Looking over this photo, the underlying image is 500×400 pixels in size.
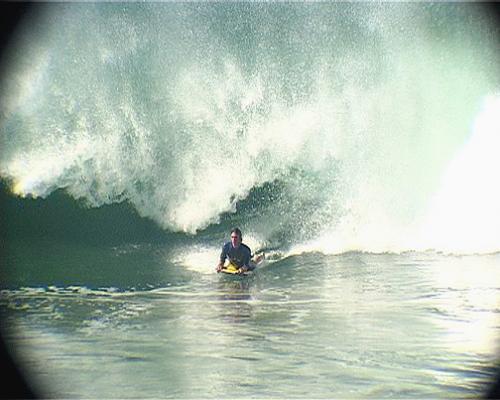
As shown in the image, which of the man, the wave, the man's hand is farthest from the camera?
the wave

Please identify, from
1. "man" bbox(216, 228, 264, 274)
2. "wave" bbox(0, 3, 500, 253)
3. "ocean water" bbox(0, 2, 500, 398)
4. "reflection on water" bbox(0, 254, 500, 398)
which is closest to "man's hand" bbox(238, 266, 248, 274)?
"man" bbox(216, 228, 264, 274)

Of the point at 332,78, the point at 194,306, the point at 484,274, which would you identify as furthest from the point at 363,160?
the point at 194,306

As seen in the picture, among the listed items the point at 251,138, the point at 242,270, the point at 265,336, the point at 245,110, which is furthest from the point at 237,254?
the point at 245,110

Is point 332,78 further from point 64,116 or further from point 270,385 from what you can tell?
point 270,385

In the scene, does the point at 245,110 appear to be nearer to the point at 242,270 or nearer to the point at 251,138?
the point at 251,138

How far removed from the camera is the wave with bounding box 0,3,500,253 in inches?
761

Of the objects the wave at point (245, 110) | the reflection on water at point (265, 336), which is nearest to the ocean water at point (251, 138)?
the wave at point (245, 110)

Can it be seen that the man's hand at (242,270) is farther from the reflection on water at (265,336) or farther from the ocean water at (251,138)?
the ocean water at (251,138)

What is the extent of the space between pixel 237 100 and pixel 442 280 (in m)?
9.93

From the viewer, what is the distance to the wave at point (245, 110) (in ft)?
63.4

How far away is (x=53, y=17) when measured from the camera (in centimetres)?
2095

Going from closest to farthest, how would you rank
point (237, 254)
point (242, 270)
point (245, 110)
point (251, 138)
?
point (242, 270) < point (237, 254) < point (251, 138) < point (245, 110)

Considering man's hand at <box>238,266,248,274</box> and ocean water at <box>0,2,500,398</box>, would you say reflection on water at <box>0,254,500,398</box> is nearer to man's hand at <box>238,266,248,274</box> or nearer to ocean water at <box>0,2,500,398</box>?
man's hand at <box>238,266,248,274</box>

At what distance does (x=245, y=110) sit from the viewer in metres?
20.3
